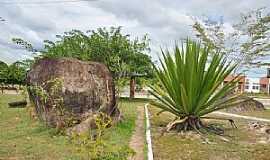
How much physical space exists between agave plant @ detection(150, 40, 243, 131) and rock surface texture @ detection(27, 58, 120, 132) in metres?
1.51

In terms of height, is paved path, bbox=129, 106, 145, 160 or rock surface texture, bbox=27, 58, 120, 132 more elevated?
rock surface texture, bbox=27, 58, 120, 132

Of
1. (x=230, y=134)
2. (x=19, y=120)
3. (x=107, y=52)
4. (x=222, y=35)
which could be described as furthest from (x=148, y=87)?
Result: (x=222, y=35)

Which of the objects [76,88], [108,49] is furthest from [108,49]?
[76,88]

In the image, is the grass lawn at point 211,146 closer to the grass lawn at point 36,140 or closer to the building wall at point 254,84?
the grass lawn at point 36,140

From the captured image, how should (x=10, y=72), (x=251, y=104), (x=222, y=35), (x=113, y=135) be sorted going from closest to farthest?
(x=10, y=72)
(x=113, y=135)
(x=251, y=104)
(x=222, y=35)

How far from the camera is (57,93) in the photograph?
27.0 feet

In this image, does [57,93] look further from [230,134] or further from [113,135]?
[230,134]

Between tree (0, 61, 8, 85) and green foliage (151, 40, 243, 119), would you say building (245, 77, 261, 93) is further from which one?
tree (0, 61, 8, 85)

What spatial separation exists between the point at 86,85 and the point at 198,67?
110 inches

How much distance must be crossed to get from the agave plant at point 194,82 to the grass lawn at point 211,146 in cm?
62

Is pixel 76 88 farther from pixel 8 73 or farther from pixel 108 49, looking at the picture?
pixel 108 49

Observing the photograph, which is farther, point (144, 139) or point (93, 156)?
point (144, 139)

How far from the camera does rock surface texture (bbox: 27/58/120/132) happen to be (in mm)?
8383

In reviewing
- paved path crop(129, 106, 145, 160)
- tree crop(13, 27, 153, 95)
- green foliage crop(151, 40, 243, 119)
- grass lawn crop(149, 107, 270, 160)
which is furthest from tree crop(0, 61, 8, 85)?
tree crop(13, 27, 153, 95)
